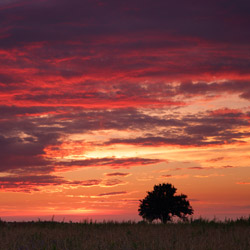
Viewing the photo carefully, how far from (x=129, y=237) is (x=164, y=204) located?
43308mm

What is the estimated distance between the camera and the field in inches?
597

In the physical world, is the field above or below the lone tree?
below

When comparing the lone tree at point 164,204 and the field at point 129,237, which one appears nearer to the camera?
the field at point 129,237

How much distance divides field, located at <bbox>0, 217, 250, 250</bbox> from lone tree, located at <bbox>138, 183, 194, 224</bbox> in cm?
3677

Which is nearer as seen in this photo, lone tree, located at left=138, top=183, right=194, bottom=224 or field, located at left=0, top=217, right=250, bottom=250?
field, located at left=0, top=217, right=250, bottom=250

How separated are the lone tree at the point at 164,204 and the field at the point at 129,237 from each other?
36765 millimetres

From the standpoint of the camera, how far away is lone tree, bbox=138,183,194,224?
60000 mm

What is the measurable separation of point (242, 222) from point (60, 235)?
10.8m

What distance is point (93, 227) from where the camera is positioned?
21719mm

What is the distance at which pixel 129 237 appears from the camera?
17.5 m

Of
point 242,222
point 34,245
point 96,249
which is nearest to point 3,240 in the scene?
point 34,245

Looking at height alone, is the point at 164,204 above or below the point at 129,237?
above

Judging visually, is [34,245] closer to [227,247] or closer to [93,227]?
[93,227]

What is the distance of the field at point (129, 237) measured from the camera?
1517cm
